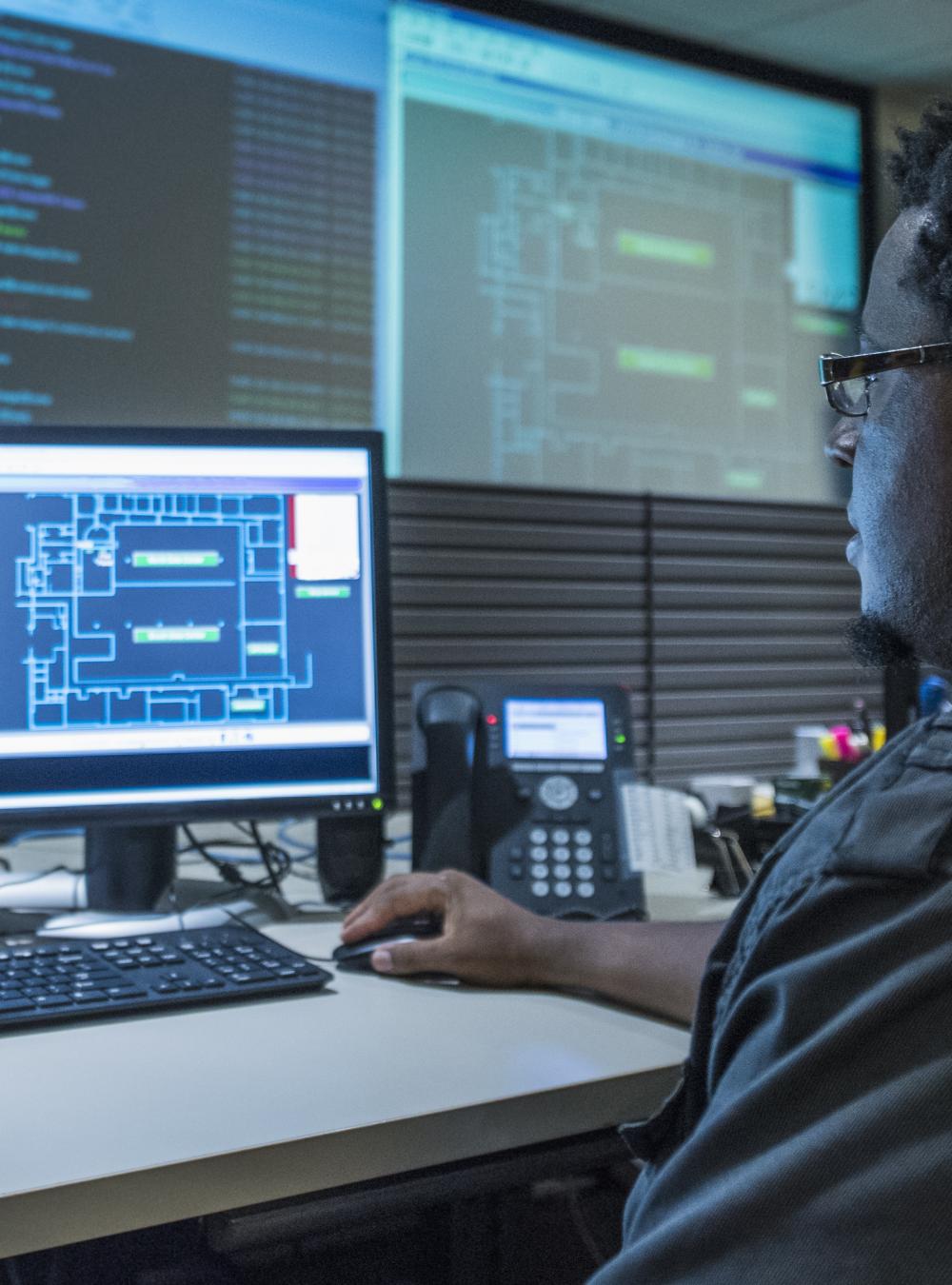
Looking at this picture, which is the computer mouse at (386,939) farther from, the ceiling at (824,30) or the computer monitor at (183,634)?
the ceiling at (824,30)

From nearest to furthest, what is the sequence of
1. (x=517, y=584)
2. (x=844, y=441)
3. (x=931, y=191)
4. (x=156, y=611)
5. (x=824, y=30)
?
(x=931, y=191) < (x=844, y=441) < (x=156, y=611) < (x=517, y=584) < (x=824, y=30)

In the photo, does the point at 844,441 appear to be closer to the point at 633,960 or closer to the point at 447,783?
the point at 633,960

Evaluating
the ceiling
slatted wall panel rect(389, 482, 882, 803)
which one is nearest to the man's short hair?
slatted wall panel rect(389, 482, 882, 803)

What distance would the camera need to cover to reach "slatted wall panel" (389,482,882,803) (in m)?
2.33

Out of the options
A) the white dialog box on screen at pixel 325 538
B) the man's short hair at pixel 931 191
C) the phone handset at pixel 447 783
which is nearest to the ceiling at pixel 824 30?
the white dialog box on screen at pixel 325 538

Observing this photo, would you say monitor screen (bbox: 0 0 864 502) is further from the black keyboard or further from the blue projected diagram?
the black keyboard

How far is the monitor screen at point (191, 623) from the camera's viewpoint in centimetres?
113

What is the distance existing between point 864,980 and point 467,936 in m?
0.52

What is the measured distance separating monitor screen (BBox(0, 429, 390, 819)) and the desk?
1.05ft

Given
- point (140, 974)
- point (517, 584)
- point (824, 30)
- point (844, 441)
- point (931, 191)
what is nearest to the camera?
point (931, 191)

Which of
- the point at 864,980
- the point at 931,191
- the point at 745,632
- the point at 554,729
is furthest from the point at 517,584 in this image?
the point at 864,980

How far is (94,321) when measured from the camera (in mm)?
2203

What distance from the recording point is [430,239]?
253 cm

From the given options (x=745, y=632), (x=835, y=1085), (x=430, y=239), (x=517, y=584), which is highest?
(x=430, y=239)
